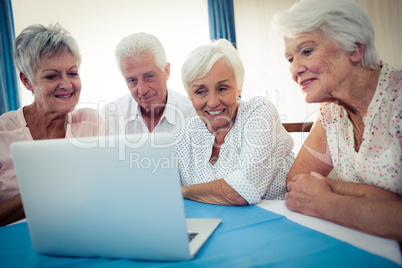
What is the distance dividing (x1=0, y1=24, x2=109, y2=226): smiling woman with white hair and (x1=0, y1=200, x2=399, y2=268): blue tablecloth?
2.24 feet

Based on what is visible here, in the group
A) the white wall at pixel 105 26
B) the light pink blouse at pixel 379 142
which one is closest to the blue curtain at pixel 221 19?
the white wall at pixel 105 26

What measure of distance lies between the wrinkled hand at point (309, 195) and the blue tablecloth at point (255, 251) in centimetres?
8

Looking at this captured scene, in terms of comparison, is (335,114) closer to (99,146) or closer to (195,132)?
(195,132)

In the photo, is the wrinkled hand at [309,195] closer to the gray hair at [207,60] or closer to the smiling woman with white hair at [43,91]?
the gray hair at [207,60]

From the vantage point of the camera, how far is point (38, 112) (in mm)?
1642

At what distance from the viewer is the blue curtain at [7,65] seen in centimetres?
307

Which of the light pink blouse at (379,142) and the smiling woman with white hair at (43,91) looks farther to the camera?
the smiling woman with white hair at (43,91)

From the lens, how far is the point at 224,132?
1.53 metres

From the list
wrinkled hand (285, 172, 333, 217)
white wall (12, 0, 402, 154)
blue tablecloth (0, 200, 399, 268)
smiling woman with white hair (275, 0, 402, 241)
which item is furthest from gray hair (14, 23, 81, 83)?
white wall (12, 0, 402, 154)

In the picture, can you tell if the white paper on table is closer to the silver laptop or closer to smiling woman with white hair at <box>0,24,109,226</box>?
the silver laptop

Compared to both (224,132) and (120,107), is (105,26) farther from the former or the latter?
(224,132)

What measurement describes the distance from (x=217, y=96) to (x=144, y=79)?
73 centimetres

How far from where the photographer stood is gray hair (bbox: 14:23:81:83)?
151cm

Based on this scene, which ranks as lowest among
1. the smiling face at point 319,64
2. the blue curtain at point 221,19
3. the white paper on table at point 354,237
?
the white paper on table at point 354,237
